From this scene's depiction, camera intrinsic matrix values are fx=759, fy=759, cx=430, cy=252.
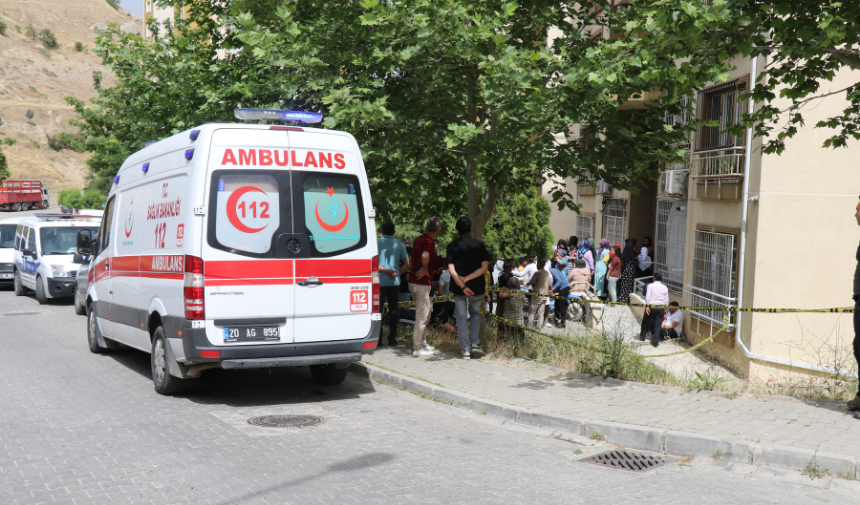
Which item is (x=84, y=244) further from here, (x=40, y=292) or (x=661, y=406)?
(x=661, y=406)

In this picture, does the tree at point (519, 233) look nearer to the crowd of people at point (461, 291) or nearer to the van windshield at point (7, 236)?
the crowd of people at point (461, 291)

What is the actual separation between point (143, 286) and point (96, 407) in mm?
1548

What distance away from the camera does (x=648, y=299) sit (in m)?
15.9

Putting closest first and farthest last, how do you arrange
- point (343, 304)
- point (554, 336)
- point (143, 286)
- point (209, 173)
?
point (209, 173) → point (343, 304) → point (143, 286) → point (554, 336)

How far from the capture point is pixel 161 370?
7906 millimetres

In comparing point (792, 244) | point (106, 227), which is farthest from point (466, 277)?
point (792, 244)

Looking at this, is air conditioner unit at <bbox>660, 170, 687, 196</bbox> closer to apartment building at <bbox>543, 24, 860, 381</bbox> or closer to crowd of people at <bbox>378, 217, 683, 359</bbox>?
crowd of people at <bbox>378, 217, 683, 359</bbox>

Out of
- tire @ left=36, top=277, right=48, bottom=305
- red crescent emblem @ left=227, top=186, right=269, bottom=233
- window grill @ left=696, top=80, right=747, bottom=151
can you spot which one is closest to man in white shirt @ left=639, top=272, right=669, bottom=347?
window grill @ left=696, top=80, right=747, bottom=151

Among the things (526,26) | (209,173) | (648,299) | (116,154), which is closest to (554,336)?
(526,26)

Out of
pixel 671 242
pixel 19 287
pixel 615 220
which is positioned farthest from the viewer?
pixel 615 220

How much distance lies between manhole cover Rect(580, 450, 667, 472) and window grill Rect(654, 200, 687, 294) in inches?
474

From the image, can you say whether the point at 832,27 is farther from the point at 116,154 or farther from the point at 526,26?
the point at 116,154

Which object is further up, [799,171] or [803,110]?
[803,110]

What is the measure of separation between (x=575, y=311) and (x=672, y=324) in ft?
9.31
